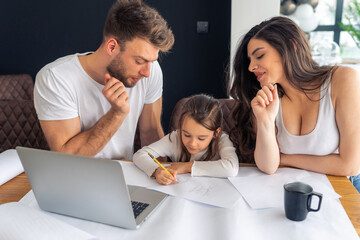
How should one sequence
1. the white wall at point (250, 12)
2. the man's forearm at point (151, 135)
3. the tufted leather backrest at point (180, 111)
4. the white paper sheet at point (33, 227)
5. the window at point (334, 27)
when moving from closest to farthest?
1. the white paper sheet at point (33, 227)
2. the tufted leather backrest at point (180, 111)
3. the man's forearm at point (151, 135)
4. the white wall at point (250, 12)
5. the window at point (334, 27)

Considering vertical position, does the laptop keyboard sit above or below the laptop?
below

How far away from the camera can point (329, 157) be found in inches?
46.9

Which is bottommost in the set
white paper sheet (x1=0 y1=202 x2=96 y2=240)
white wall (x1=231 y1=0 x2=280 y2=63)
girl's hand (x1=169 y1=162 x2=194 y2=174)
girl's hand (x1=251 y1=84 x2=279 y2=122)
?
girl's hand (x1=169 y1=162 x2=194 y2=174)

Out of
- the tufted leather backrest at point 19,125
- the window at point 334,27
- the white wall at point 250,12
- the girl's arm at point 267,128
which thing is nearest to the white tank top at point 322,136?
the girl's arm at point 267,128

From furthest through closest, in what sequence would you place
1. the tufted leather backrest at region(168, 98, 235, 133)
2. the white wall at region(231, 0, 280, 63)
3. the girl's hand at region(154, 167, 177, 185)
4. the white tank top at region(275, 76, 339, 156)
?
the white wall at region(231, 0, 280, 63) < the tufted leather backrest at region(168, 98, 235, 133) < the white tank top at region(275, 76, 339, 156) < the girl's hand at region(154, 167, 177, 185)

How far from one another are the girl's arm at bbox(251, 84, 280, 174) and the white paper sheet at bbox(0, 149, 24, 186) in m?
0.86

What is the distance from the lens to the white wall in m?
2.58

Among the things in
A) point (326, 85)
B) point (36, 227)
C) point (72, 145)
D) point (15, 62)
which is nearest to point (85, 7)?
point (15, 62)

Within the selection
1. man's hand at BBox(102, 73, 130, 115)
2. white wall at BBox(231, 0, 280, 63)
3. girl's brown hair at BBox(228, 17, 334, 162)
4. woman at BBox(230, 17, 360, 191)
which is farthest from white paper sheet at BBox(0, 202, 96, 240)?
white wall at BBox(231, 0, 280, 63)

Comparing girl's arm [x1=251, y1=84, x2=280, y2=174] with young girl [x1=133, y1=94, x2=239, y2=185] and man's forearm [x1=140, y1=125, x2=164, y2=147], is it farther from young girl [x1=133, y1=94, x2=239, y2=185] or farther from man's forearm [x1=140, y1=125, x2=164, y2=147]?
man's forearm [x1=140, y1=125, x2=164, y2=147]

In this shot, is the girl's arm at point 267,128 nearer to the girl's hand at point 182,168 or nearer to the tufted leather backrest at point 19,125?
the girl's hand at point 182,168

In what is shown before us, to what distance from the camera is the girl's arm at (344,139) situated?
1.17 meters

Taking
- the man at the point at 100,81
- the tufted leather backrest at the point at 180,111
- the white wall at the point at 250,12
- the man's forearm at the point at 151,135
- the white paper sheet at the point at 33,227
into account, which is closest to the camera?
the white paper sheet at the point at 33,227

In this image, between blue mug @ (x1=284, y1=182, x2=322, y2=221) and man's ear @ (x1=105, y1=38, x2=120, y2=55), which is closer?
blue mug @ (x1=284, y1=182, x2=322, y2=221)
